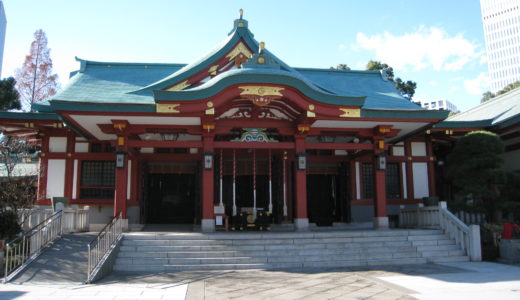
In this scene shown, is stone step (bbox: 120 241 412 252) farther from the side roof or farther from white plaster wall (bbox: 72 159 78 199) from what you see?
the side roof

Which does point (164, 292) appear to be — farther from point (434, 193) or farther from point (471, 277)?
point (434, 193)

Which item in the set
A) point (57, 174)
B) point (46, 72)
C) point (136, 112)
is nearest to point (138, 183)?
point (57, 174)

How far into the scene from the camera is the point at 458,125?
15977 millimetres

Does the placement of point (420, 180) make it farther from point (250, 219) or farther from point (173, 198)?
point (173, 198)

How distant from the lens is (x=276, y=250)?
36.5ft

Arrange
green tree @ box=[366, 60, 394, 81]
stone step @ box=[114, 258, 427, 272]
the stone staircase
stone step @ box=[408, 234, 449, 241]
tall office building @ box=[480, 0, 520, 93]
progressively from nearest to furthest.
Answer: stone step @ box=[114, 258, 427, 272] → the stone staircase → stone step @ box=[408, 234, 449, 241] → green tree @ box=[366, 60, 394, 81] → tall office building @ box=[480, 0, 520, 93]

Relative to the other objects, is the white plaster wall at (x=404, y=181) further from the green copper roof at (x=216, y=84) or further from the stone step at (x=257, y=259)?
the stone step at (x=257, y=259)

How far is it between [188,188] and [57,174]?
495cm

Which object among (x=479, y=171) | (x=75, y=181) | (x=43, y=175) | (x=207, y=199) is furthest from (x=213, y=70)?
(x=479, y=171)

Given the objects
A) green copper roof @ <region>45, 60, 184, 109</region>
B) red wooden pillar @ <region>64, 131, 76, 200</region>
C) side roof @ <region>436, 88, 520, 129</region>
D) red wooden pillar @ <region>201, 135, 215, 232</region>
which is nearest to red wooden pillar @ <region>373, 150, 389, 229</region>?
side roof @ <region>436, 88, 520, 129</region>

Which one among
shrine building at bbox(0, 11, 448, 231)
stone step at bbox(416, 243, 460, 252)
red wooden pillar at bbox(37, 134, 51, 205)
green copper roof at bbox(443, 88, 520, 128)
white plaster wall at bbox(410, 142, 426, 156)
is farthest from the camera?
white plaster wall at bbox(410, 142, 426, 156)

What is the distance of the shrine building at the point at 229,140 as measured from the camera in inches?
482

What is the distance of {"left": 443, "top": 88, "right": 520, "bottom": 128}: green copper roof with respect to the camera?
15422 millimetres

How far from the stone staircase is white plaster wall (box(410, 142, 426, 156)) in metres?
5.63
